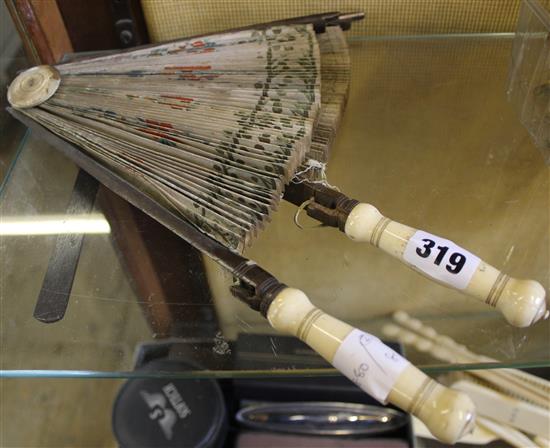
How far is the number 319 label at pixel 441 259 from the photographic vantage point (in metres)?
0.65

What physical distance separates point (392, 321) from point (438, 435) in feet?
0.83

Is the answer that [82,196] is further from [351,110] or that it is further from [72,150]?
[351,110]

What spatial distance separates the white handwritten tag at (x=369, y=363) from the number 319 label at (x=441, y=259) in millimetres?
126

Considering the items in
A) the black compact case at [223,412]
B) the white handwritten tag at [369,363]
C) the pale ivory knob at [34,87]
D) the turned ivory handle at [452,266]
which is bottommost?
the black compact case at [223,412]

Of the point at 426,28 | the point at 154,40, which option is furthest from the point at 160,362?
the point at 426,28

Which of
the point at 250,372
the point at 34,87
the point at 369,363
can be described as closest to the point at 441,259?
the point at 369,363

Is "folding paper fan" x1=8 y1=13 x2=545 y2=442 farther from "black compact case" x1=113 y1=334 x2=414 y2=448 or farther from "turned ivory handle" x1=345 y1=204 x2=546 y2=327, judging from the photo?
"black compact case" x1=113 y1=334 x2=414 y2=448

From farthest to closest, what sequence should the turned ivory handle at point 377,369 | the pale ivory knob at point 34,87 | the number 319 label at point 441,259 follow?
the pale ivory knob at point 34,87 → the number 319 label at point 441,259 → the turned ivory handle at point 377,369

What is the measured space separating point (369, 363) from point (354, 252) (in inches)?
11.8

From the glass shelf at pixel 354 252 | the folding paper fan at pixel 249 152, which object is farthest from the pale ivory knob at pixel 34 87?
the glass shelf at pixel 354 252

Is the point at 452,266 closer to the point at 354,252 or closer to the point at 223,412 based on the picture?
the point at 354,252

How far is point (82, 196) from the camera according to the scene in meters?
0.96

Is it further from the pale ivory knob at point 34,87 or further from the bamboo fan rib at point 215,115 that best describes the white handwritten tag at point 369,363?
the pale ivory knob at point 34,87

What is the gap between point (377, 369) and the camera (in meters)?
0.56
